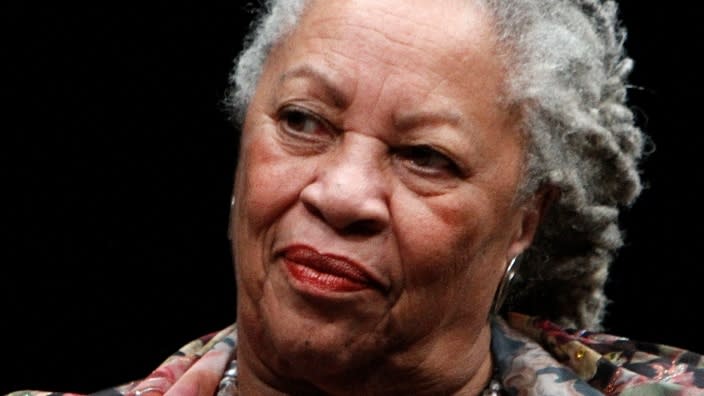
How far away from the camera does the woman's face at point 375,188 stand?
232 centimetres

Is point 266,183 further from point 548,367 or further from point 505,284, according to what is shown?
point 548,367

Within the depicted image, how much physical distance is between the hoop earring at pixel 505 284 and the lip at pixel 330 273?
33cm

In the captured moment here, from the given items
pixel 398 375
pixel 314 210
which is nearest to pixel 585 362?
pixel 398 375

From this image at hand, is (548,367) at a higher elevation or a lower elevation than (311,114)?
lower

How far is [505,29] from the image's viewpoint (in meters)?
2.46

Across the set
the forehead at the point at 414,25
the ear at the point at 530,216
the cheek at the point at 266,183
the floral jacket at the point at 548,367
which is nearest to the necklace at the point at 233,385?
the floral jacket at the point at 548,367

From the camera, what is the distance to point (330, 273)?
7.59 ft

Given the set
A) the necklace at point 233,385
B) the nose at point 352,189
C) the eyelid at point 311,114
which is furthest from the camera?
the necklace at point 233,385

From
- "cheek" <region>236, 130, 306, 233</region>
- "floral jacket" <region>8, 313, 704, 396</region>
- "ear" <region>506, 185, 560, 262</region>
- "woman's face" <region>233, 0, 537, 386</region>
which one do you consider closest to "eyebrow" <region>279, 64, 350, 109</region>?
"woman's face" <region>233, 0, 537, 386</region>

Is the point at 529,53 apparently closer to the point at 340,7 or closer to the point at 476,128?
the point at 476,128

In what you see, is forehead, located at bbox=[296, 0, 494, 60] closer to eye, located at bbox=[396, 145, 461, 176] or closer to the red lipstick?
eye, located at bbox=[396, 145, 461, 176]

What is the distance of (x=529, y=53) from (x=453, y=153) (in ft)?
0.78

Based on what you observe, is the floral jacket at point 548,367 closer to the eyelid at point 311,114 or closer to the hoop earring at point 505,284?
the hoop earring at point 505,284

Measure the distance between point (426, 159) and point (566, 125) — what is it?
0.95ft
